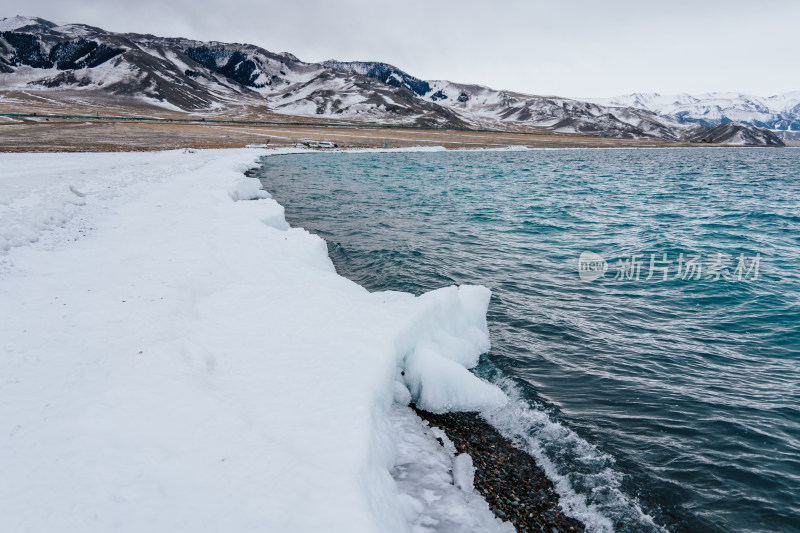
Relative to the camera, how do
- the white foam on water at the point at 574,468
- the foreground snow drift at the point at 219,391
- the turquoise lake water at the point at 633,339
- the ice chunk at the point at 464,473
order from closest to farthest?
the foreground snow drift at the point at 219,391 < the white foam on water at the point at 574,468 < the ice chunk at the point at 464,473 < the turquoise lake water at the point at 633,339

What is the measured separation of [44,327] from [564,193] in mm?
40355

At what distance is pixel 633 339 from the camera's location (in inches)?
434

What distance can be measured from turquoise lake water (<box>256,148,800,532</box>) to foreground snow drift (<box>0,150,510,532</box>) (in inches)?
62.5

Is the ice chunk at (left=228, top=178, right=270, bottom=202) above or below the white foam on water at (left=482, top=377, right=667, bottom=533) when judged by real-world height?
above

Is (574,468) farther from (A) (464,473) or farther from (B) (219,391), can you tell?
(B) (219,391)

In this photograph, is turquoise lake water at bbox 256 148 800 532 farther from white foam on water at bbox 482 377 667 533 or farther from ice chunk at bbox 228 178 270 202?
ice chunk at bbox 228 178 270 202

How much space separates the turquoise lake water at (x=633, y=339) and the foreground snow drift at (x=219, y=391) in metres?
1.59

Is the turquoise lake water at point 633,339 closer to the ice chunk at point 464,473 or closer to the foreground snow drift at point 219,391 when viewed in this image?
the ice chunk at point 464,473

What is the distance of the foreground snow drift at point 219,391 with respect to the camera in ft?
14.4

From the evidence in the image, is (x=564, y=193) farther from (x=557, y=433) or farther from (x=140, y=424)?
(x=140, y=424)

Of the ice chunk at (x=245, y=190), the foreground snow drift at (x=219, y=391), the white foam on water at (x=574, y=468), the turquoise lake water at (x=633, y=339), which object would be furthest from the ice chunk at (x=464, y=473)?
the ice chunk at (x=245, y=190)

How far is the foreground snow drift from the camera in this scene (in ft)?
14.4

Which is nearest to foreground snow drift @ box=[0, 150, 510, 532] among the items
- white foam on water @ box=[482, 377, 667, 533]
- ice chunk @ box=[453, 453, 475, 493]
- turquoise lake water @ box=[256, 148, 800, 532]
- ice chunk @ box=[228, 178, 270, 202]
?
ice chunk @ box=[453, 453, 475, 493]

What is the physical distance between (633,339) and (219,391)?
10.4 meters
